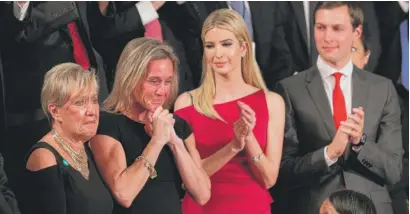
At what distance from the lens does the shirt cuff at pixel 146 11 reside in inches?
207

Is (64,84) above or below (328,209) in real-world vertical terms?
above

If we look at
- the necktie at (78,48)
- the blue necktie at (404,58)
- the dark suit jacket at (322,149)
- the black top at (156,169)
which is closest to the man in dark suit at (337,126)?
the dark suit jacket at (322,149)

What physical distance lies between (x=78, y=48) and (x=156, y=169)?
2.46 feet

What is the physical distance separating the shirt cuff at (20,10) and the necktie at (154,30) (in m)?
0.64

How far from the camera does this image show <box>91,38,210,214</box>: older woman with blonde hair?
4.83 metres

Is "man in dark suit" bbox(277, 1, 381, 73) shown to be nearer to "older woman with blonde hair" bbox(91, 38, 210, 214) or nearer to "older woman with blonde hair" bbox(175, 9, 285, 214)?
"older woman with blonde hair" bbox(175, 9, 285, 214)

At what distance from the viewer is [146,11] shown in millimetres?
5270

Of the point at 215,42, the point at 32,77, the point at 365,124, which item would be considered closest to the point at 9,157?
the point at 32,77

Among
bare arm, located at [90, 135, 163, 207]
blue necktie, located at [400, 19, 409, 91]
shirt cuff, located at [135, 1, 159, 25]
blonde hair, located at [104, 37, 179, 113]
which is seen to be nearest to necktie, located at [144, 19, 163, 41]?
shirt cuff, located at [135, 1, 159, 25]

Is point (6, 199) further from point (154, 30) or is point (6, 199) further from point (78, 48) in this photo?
point (154, 30)

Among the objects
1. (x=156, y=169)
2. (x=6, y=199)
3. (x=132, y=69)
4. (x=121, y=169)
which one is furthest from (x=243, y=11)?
(x=6, y=199)

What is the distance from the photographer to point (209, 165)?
5.13m

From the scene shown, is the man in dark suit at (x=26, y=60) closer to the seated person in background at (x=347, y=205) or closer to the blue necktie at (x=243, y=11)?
the blue necktie at (x=243, y=11)

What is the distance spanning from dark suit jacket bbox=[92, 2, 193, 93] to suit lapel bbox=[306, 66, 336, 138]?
676mm
